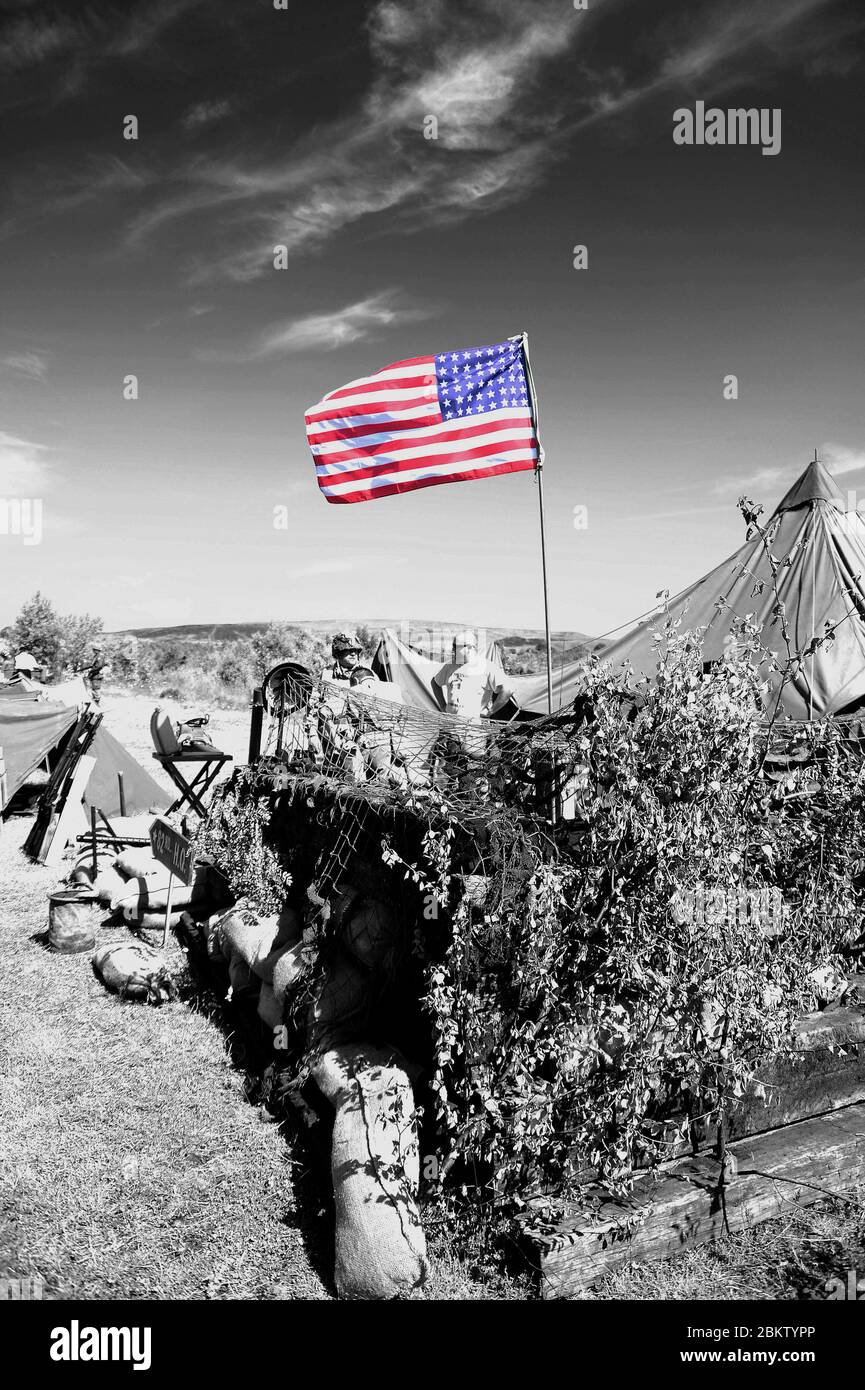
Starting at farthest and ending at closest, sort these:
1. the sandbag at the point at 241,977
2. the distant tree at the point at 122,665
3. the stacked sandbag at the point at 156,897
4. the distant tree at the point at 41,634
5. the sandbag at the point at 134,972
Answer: the distant tree at the point at 122,665, the distant tree at the point at 41,634, the stacked sandbag at the point at 156,897, the sandbag at the point at 134,972, the sandbag at the point at 241,977

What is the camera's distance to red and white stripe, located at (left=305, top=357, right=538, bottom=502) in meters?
6.45

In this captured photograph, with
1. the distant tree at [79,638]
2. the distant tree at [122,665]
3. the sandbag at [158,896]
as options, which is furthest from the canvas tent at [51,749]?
the distant tree at [122,665]

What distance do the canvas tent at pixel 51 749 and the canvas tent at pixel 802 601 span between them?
6247mm

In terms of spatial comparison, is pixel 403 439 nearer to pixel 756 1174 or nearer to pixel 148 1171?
pixel 148 1171

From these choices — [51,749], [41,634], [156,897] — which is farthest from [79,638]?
[156,897]

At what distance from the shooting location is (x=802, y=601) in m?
7.86

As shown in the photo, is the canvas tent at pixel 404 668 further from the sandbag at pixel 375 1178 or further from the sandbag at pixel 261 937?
the sandbag at pixel 375 1178

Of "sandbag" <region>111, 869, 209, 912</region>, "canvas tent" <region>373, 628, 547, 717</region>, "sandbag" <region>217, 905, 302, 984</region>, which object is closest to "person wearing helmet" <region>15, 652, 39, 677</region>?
"canvas tent" <region>373, 628, 547, 717</region>

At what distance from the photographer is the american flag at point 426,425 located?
6.45 meters

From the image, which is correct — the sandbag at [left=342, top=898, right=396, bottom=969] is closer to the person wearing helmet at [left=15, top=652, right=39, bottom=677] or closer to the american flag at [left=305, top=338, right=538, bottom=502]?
the american flag at [left=305, top=338, right=538, bottom=502]

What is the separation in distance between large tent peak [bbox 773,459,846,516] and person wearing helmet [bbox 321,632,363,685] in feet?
16.5
